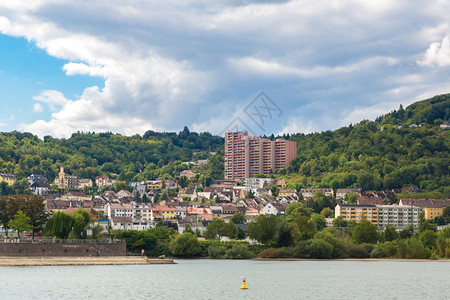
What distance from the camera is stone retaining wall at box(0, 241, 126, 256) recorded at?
7350 cm

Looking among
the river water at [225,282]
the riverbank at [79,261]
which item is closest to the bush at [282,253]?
the river water at [225,282]

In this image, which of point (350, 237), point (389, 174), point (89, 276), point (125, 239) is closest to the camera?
point (89, 276)

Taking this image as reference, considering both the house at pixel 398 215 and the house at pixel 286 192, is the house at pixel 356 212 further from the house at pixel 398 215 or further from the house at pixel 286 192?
the house at pixel 286 192

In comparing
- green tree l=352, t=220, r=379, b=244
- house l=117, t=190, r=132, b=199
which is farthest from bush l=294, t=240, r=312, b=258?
house l=117, t=190, r=132, b=199

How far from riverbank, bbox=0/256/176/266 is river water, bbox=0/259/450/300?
2651mm

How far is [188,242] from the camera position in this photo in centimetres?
9262

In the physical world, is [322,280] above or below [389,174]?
below

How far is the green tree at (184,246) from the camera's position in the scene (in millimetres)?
92000

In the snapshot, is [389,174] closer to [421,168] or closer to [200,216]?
[421,168]

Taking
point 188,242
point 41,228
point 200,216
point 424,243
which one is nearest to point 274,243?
point 188,242

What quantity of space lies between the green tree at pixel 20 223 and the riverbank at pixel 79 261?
873 cm

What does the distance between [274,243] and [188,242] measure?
12.0 m

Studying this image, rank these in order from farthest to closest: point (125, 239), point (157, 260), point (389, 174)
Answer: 1. point (389, 174)
2. point (125, 239)
3. point (157, 260)

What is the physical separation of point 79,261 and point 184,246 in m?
18.7
